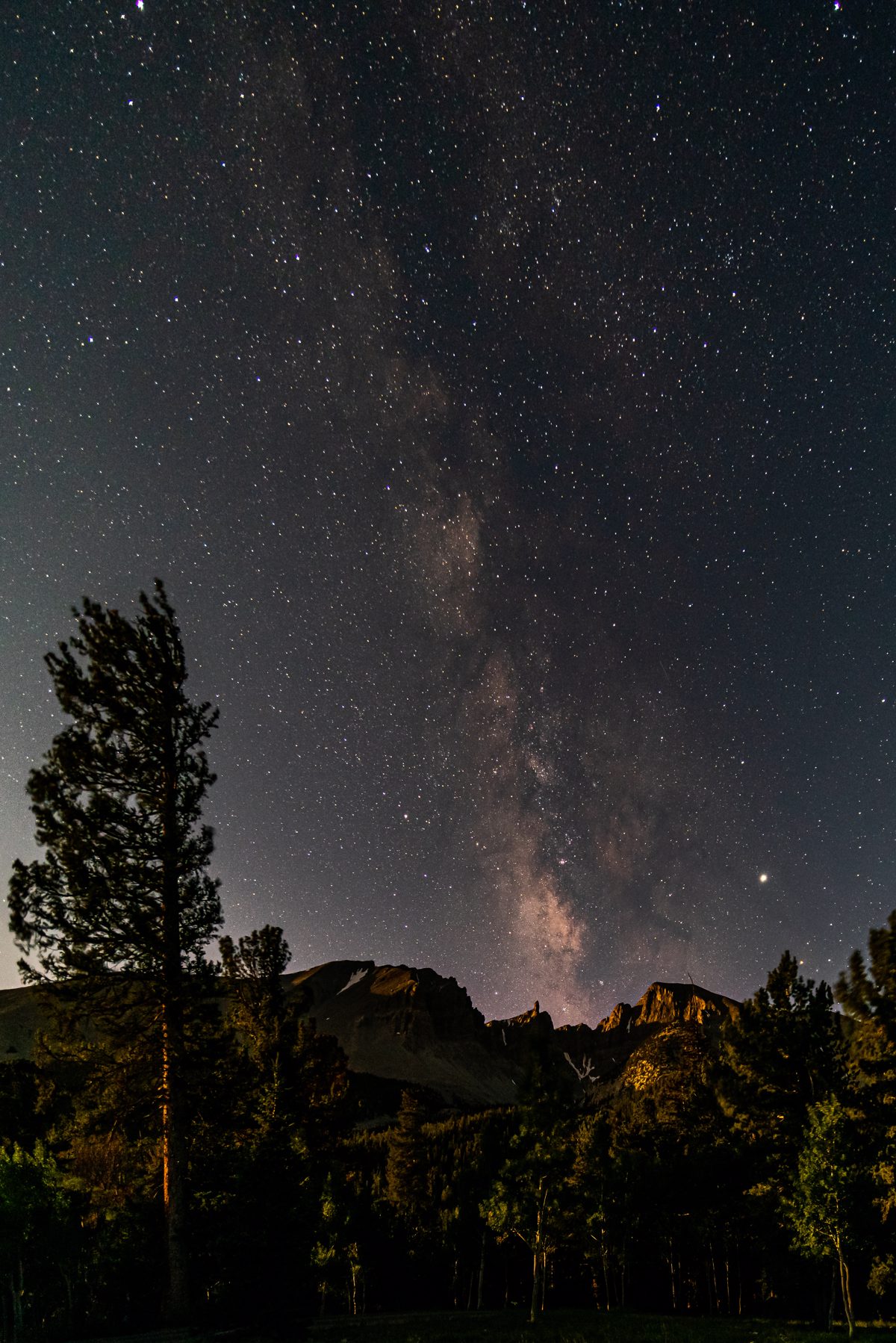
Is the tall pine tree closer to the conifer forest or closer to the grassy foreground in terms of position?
the conifer forest

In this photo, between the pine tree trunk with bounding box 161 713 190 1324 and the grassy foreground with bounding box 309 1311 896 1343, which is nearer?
the pine tree trunk with bounding box 161 713 190 1324

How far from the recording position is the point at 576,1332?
20.6m

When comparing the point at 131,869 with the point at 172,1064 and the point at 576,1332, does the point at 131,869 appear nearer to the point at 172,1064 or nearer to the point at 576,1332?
the point at 172,1064

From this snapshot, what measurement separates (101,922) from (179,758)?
451cm

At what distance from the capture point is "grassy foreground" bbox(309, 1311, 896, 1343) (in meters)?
17.6

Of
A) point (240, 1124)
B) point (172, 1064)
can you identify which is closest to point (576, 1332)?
point (240, 1124)

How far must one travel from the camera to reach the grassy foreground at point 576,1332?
17609 millimetres

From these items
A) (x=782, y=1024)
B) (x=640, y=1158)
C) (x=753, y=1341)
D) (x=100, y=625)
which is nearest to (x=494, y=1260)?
(x=640, y=1158)

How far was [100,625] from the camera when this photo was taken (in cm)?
1841

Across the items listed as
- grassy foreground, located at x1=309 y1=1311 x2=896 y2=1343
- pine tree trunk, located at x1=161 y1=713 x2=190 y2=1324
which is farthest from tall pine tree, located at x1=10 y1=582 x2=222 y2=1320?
grassy foreground, located at x1=309 y1=1311 x2=896 y2=1343

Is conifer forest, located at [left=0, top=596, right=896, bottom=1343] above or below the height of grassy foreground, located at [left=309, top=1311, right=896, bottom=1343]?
above

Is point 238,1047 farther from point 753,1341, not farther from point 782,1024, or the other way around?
point 782,1024

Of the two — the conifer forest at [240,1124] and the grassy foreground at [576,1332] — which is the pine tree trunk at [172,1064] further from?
the grassy foreground at [576,1332]

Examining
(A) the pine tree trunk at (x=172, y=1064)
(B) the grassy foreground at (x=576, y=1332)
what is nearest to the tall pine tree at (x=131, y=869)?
(A) the pine tree trunk at (x=172, y=1064)
